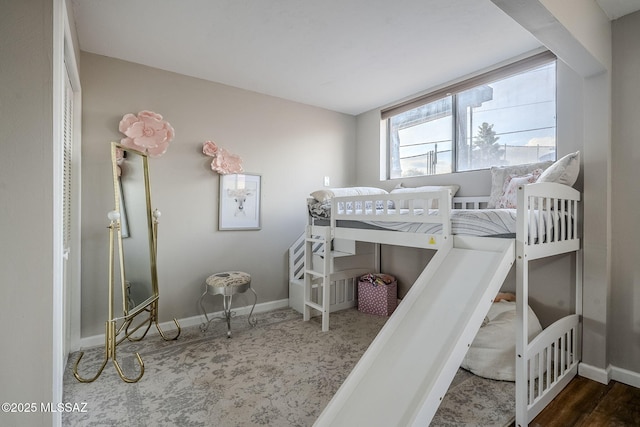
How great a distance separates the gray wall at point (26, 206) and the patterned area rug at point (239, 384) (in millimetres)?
731

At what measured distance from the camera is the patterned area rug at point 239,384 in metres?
1.54

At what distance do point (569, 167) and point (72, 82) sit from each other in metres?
3.37

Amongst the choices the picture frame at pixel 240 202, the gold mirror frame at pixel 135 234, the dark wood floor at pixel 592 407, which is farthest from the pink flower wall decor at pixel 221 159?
the dark wood floor at pixel 592 407

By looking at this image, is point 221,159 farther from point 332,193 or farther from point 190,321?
point 190,321

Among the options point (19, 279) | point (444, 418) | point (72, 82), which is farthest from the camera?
point (72, 82)

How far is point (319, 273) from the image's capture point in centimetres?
279

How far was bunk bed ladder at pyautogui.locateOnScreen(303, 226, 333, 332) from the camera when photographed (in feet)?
8.75

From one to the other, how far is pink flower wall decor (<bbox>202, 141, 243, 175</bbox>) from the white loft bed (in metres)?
1.08

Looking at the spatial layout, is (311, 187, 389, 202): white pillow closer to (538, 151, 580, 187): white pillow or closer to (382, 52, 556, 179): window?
(382, 52, 556, 179): window

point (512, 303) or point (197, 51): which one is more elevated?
point (197, 51)

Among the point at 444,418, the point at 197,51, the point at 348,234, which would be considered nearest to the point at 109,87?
the point at 197,51

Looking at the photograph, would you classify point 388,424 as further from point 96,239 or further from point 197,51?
point 197,51

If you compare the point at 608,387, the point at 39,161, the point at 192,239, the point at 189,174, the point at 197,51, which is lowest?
the point at 608,387

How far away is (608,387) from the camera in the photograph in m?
1.81
